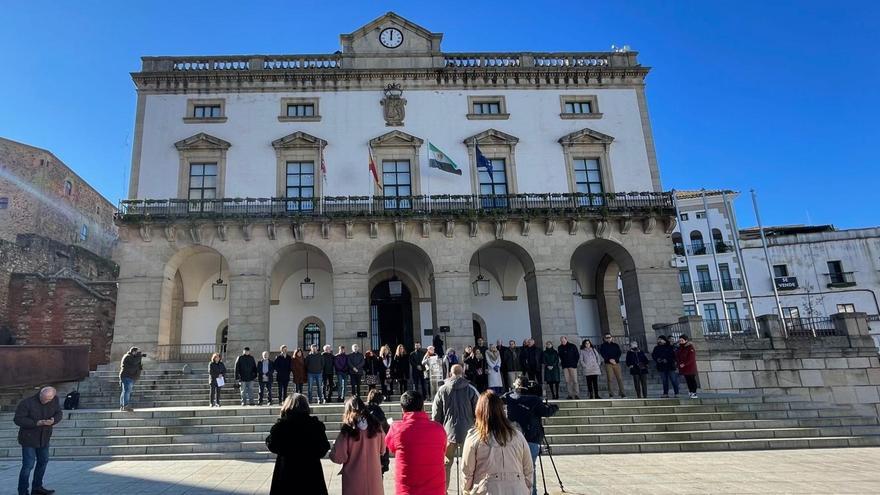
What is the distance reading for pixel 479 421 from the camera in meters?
4.70

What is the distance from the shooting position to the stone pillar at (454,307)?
21562 millimetres

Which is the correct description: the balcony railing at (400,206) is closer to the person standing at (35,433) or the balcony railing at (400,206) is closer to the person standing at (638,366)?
the person standing at (638,366)

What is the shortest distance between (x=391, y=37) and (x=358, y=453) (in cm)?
2495

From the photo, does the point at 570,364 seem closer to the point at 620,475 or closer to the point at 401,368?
the point at 401,368

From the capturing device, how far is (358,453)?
4793mm

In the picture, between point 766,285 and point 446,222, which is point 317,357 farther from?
point 766,285

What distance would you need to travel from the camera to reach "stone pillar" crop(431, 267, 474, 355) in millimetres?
21562

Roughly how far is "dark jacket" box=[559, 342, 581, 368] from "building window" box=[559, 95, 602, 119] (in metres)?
14.1

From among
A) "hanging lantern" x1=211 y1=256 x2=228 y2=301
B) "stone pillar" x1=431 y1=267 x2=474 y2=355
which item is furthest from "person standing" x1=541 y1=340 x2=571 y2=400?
A: "hanging lantern" x1=211 y1=256 x2=228 y2=301

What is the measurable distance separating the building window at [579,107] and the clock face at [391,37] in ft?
29.3

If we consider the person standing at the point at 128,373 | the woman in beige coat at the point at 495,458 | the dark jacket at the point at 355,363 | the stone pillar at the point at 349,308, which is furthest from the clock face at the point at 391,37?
the woman in beige coat at the point at 495,458

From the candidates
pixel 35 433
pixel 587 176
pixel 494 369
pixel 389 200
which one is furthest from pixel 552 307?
pixel 35 433

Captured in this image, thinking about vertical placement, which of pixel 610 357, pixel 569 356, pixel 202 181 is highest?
pixel 202 181

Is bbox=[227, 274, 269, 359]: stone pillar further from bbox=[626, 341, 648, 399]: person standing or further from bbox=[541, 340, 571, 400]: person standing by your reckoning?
bbox=[626, 341, 648, 399]: person standing
